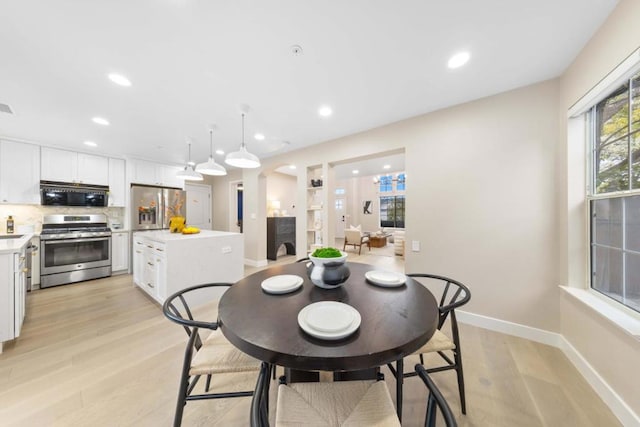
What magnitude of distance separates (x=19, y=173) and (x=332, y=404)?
579 cm

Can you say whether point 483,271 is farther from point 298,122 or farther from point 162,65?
point 162,65

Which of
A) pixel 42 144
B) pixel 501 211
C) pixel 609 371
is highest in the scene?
pixel 42 144

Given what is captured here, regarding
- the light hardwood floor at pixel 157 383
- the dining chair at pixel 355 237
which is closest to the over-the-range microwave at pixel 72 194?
the light hardwood floor at pixel 157 383

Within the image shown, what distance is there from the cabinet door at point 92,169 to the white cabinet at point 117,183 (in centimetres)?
7

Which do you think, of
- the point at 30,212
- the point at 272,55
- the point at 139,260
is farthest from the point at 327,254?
the point at 30,212

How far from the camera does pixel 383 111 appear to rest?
2.62 m

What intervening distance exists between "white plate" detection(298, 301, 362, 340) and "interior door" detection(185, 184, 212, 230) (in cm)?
591

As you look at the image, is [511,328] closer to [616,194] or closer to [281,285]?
[616,194]

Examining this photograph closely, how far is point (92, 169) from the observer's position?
13.4 ft

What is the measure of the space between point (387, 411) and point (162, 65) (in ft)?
9.13

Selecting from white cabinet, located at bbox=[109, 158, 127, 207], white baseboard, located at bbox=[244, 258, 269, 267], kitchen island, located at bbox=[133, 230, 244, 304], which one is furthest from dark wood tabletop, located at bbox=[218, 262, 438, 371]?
white cabinet, located at bbox=[109, 158, 127, 207]

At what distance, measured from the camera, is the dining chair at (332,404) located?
0.76 m

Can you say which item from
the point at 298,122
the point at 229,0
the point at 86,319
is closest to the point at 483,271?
the point at 298,122

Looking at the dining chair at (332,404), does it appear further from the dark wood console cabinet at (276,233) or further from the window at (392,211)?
the window at (392,211)
